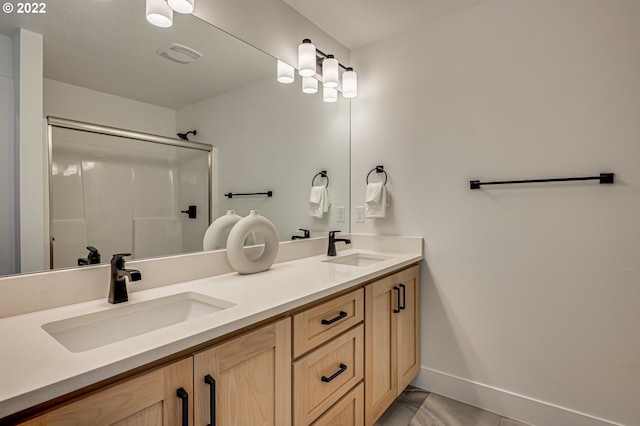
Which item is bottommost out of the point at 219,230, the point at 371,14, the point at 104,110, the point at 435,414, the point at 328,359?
the point at 435,414

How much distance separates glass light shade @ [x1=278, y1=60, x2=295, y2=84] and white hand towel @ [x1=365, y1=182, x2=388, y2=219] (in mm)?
845

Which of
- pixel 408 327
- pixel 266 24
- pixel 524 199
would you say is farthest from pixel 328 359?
pixel 266 24

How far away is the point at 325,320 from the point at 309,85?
1.49 metres

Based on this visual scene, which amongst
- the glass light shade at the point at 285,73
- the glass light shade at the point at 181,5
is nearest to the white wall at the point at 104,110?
the glass light shade at the point at 181,5

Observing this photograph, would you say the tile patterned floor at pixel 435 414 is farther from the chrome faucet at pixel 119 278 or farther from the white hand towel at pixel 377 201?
the chrome faucet at pixel 119 278

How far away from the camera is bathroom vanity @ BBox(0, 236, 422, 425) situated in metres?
0.63

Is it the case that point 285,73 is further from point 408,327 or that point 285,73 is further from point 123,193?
point 408,327

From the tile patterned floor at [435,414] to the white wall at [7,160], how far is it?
69.7 inches

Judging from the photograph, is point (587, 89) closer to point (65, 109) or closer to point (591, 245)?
point (591, 245)

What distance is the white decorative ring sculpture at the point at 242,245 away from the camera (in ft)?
4.76

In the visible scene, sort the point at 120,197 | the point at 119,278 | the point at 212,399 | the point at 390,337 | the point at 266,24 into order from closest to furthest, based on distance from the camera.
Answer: the point at 212,399, the point at 119,278, the point at 120,197, the point at 390,337, the point at 266,24

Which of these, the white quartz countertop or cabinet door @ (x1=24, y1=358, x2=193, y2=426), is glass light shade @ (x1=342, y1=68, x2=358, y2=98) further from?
cabinet door @ (x1=24, y1=358, x2=193, y2=426)

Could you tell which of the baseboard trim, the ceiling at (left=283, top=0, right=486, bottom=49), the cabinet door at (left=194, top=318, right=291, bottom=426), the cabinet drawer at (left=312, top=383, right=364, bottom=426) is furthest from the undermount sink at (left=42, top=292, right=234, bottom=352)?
the ceiling at (left=283, top=0, right=486, bottom=49)

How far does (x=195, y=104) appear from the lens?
4.66 ft
